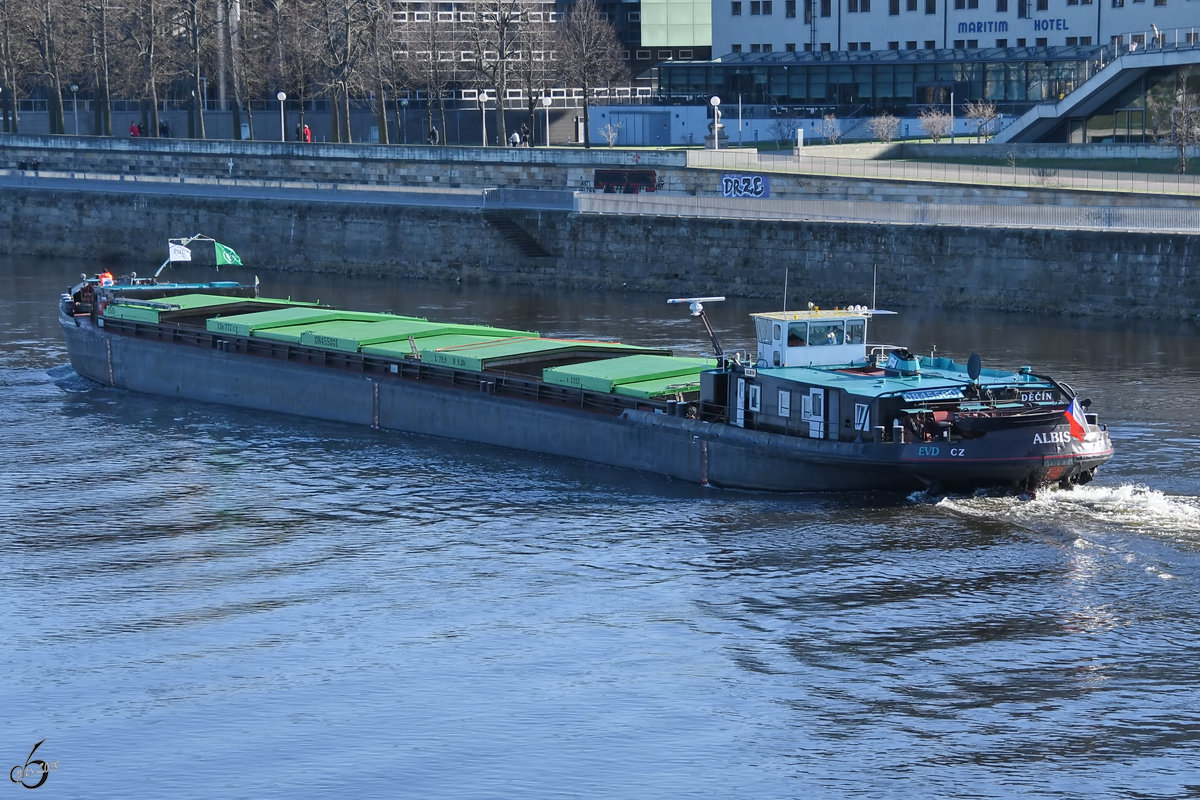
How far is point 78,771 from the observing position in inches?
948

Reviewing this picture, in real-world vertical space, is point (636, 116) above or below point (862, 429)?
above

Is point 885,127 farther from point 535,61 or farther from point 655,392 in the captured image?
point 655,392

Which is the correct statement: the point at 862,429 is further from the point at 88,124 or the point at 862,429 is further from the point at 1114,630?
the point at 88,124

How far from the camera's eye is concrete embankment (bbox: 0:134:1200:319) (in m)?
65.2

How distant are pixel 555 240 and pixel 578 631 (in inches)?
2058

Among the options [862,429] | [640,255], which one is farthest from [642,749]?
[640,255]

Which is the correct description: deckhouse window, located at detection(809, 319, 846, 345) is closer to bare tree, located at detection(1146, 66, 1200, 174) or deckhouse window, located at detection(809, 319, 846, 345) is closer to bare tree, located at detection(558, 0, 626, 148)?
bare tree, located at detection(1146, 66, 1200, 174)

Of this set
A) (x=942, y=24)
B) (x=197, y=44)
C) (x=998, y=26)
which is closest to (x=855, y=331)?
(x=998, y=26)

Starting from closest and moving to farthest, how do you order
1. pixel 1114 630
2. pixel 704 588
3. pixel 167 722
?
1. pixel 167 722
2. pixel 1114 630
3. pixel 704 588

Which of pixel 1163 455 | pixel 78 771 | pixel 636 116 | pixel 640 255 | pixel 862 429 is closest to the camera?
pixel 78 771

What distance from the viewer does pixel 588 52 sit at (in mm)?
116125

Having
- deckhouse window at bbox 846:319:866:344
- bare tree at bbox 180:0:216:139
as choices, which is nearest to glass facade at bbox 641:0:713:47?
bare tree at bbox 180:0:216:139

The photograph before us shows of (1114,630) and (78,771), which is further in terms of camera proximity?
(1114,630)

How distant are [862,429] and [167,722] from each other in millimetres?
16688
